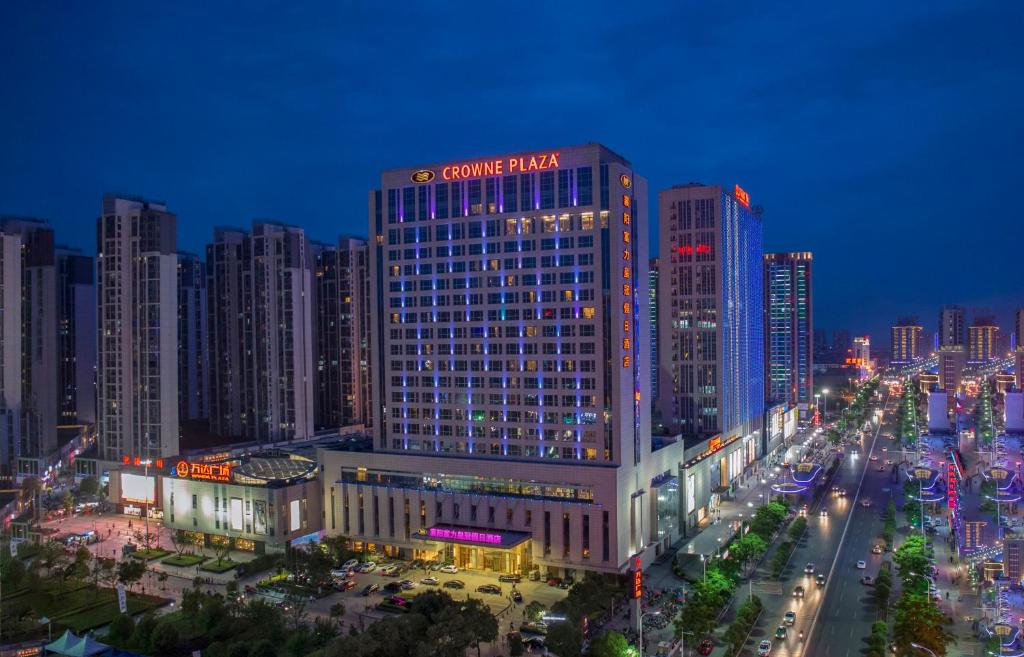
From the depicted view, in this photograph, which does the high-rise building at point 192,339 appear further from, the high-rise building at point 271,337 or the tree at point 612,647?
the tree at point 612,647

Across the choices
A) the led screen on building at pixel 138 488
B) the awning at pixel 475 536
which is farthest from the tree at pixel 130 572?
the led screen on building at pixel 138 488

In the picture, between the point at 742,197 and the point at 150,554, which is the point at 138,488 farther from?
the point at 742,197

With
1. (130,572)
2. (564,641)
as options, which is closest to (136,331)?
(130,572)

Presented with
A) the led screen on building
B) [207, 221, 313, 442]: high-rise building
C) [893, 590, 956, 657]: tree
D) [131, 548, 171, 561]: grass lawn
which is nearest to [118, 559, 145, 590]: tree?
[131, 548, 171, 561]: grass lawn

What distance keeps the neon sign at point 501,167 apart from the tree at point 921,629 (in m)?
48.8

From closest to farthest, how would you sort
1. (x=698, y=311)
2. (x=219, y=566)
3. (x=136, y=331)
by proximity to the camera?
(x=219, y=566), (x=136, y=331), (x=698, y=311)

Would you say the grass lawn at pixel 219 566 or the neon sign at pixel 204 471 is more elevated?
the neon sign at pixel 204 471

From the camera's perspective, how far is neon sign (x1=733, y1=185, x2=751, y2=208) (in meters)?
125

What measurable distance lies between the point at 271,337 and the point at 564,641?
9281cm

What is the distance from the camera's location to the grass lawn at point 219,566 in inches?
3051

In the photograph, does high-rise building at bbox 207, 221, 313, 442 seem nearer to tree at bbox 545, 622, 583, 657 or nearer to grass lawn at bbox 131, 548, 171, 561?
grass lawn at bbox 131, 548, 171, 561

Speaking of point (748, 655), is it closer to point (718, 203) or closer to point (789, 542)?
point (789, 542)

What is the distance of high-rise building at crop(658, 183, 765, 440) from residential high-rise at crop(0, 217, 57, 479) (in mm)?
95082

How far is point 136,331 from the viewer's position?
10506 centimetres
